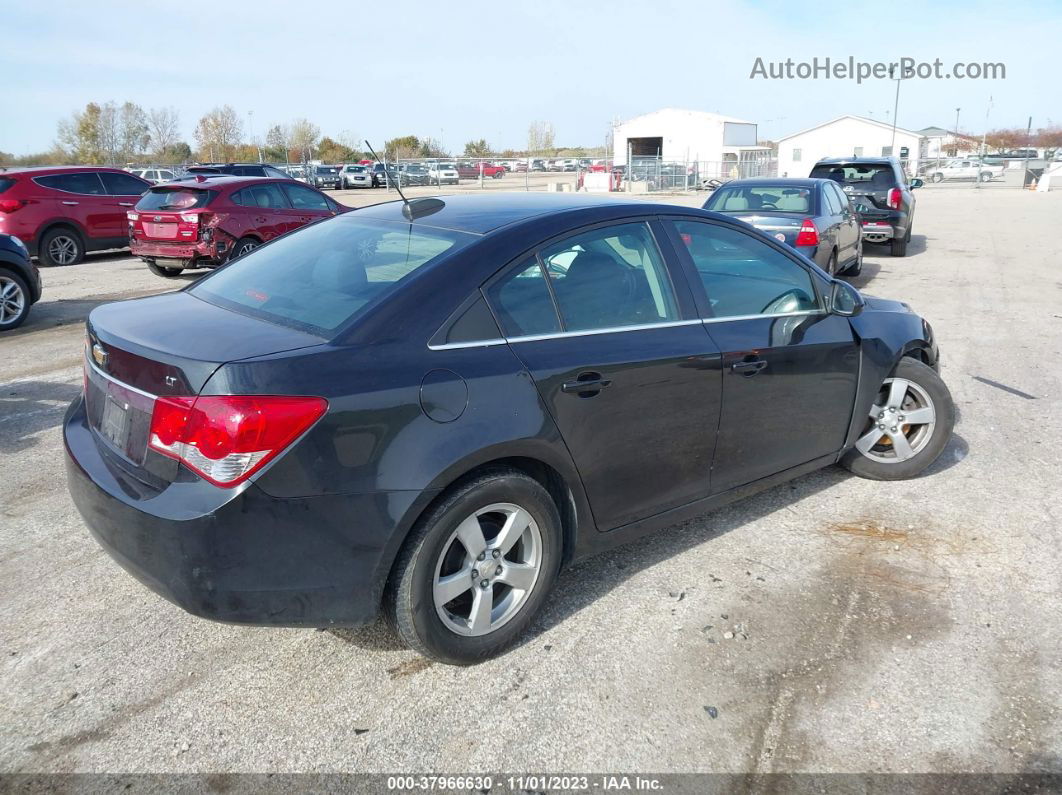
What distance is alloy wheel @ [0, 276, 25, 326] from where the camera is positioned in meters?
8.91

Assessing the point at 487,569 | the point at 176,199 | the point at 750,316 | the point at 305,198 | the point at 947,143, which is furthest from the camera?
the point at 947,143

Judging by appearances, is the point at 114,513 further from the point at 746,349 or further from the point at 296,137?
the point at 296,137

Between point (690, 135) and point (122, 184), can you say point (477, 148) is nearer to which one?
point (690, 135)

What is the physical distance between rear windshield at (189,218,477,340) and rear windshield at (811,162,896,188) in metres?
12.7

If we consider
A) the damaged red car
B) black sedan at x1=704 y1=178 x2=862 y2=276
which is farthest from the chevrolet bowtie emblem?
the damaged red car

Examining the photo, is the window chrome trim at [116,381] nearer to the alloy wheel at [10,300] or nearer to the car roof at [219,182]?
the alloy wheel at [10,300]

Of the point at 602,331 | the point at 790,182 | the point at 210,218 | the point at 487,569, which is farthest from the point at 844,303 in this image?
the point at 210,218

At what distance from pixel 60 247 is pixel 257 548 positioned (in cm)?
1421

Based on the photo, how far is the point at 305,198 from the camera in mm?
12961

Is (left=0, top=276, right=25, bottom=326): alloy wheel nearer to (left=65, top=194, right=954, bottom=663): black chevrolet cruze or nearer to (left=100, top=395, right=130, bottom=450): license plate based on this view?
(left=65, top=194, right=954, bottom=663): black chevrolet cruze

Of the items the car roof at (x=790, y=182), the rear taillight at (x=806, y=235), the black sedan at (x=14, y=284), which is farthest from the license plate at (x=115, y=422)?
the car roof at (x=790, y=182)

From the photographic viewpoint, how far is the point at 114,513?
109 inches

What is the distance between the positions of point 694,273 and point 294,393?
6.20ft

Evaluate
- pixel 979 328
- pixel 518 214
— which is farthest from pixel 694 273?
pixel 979 328
